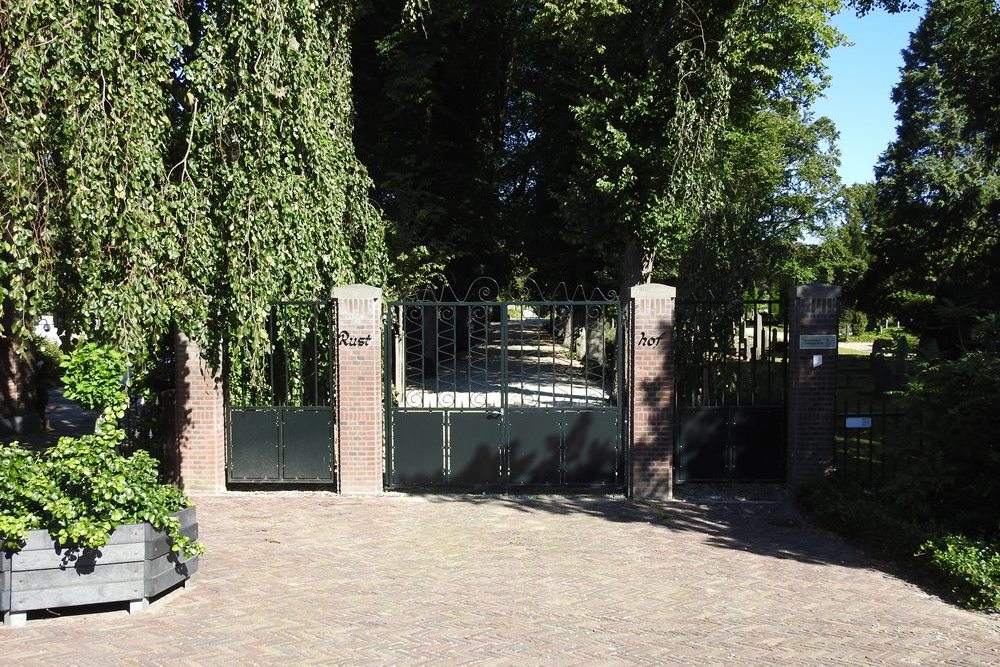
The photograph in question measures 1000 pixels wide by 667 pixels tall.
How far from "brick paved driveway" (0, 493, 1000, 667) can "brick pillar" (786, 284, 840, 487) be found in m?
0.91

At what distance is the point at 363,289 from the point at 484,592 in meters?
4.55

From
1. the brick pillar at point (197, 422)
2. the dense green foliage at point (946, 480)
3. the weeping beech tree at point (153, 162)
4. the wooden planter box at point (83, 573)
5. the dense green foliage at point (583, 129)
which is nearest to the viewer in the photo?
the wooden planter box at point (83, 573)

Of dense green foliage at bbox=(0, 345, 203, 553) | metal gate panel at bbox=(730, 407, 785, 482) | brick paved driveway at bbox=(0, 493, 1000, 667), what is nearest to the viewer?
brick paved driveway at bbox=(0, 493, 1000, 667)

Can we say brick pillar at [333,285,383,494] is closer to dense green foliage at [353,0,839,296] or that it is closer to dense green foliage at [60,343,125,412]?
dense green foliage at [60,343,125,412]

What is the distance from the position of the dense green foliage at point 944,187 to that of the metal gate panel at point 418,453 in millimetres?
5878

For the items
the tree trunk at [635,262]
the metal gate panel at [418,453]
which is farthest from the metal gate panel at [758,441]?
the tree trunk at [635,262]

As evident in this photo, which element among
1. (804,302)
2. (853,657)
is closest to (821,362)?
(804,302)

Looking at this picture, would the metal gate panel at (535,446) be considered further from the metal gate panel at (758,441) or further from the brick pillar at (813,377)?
the brick pillar at (813,377)

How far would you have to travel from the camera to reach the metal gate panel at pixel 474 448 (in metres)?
10.7

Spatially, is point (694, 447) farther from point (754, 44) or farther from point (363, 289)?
point (754, 44)

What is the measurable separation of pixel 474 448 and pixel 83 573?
5221mm

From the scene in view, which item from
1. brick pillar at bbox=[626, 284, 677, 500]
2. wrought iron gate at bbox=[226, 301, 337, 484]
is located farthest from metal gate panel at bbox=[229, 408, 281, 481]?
brick pillar at bbox=[626, 284, 677, 500]

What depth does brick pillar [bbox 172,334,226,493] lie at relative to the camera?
34.9ft

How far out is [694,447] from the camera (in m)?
10.8
